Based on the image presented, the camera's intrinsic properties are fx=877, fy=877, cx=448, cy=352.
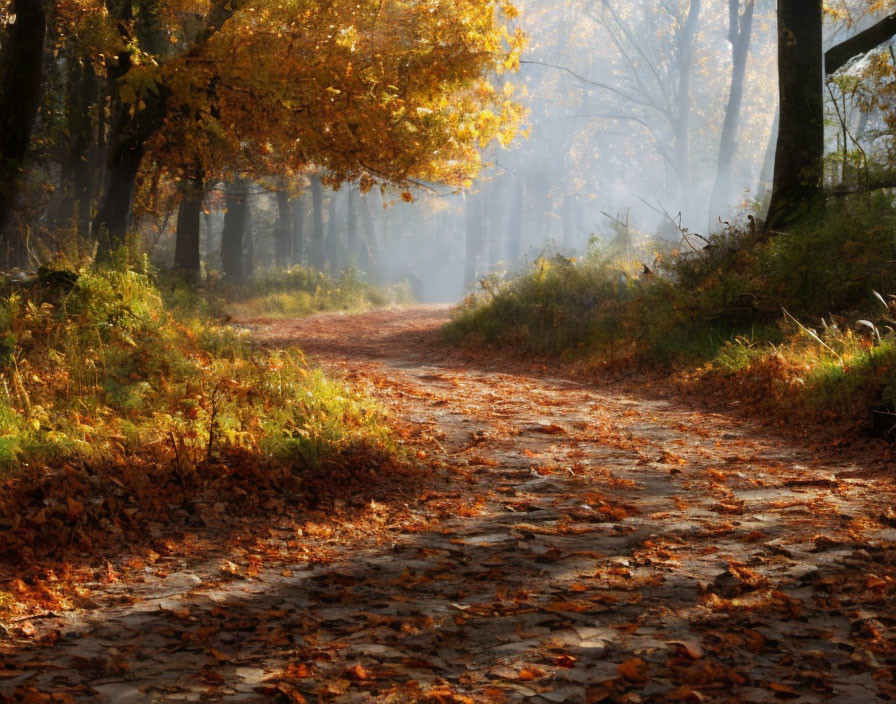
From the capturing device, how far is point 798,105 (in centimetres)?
1305

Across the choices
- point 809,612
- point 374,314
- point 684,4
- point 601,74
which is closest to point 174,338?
point 809,612

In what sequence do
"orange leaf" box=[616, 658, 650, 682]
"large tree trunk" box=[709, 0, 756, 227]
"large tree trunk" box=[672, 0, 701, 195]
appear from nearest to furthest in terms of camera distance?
"orange leaf" box=[616, 658, 650, 682], "large tree trunk" box=[709, 0, 756, 227], "large tree trunk" box=[672, 0, 701, 195]

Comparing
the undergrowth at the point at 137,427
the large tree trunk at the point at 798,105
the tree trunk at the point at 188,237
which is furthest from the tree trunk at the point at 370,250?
the undergrowth at the point at 137,427

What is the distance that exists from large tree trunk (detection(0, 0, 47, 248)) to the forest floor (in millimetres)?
5141

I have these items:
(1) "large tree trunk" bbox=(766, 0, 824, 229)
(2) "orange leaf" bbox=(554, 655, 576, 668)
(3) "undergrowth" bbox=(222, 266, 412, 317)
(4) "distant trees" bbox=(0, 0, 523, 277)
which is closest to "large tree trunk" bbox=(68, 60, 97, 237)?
(4) "distant trees" bbox=(0, 0, 523, 277)

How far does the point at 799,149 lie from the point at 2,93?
10.5 m

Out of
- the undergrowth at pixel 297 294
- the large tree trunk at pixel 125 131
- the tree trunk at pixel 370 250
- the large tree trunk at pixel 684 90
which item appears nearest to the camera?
the large tree trunk at pixel 125 131

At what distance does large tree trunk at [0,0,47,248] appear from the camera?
8594mm

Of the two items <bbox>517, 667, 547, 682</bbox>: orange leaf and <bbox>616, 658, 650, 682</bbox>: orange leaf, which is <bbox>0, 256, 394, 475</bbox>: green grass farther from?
<bbox>616, 658, 650, 682</bbox>: orange leaf

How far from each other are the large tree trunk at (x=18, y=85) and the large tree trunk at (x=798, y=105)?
9816 mm

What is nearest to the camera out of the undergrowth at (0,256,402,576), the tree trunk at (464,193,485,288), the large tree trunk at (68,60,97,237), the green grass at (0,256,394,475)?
the undergrowth at (0,256,402,576)

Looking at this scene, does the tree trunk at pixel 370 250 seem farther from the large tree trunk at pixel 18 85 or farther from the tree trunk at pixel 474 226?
the large tree trunk at pixel 18 85

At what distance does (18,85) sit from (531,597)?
7565mm

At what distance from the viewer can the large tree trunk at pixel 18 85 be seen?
859 centimetres
